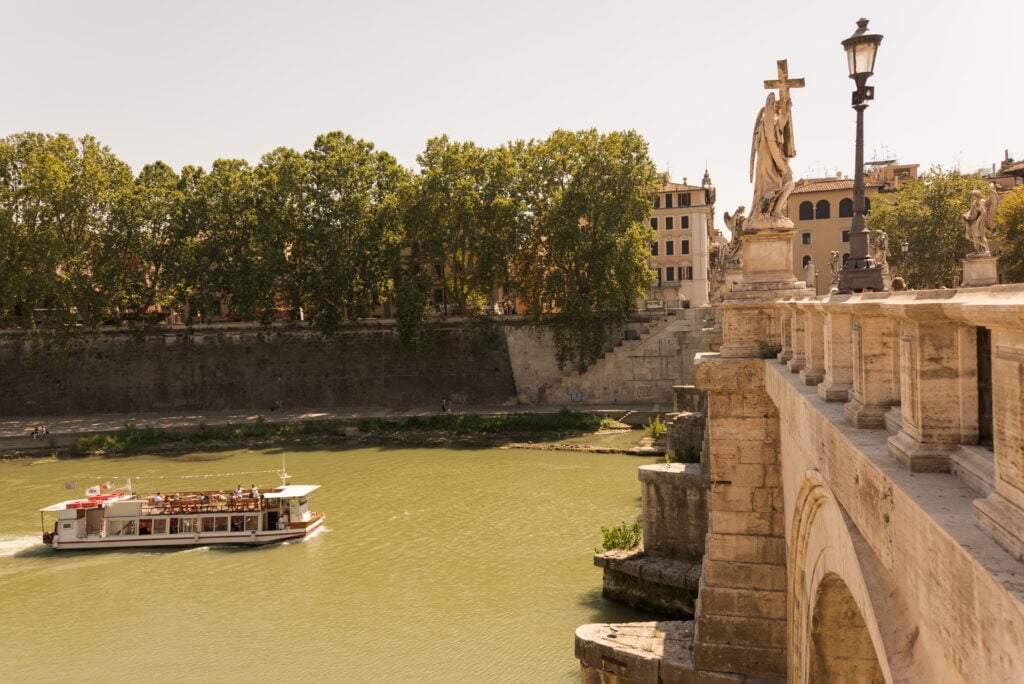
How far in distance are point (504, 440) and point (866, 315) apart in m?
26.4

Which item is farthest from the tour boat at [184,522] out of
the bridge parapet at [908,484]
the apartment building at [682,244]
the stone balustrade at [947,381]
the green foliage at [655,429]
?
the apartment building at [682,244]

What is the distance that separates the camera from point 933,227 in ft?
110

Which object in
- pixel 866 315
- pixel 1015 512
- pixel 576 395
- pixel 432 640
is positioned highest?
pixel 866 315

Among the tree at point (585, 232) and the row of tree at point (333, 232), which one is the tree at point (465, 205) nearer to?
the row of tree at point (333, 232)

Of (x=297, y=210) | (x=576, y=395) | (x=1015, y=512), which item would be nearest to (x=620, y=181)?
(x=576, y=395)

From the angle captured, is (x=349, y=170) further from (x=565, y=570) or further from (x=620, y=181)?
(x=565, y=570)

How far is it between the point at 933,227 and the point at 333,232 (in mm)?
23281

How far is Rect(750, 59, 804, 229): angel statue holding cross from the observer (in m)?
9.29

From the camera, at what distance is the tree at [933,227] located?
3316 cm

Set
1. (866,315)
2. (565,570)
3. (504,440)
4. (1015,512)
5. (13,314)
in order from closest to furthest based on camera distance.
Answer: (1015,512) → (866,315) → (565,570) → (504,440) → (13,314)

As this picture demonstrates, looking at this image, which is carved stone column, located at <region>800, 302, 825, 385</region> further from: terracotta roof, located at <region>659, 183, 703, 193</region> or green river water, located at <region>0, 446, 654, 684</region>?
terracotta roof, located at <region>659, 183, 703, 193</region>

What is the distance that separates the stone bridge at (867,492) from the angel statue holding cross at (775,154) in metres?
0.96

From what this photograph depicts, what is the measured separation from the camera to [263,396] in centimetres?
3788


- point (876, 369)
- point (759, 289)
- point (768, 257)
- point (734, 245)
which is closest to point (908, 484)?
point (876, 369)
